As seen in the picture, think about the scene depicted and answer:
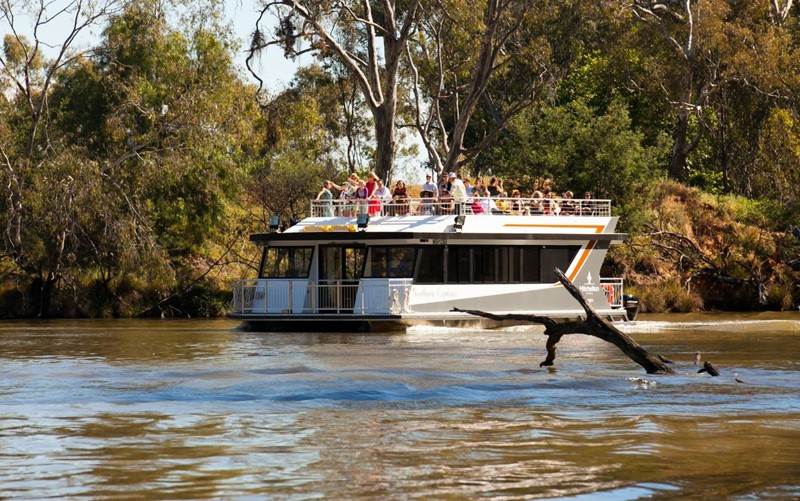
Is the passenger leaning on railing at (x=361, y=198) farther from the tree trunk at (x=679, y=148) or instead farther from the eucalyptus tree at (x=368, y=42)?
the tree trunk at (x=679, y=148)

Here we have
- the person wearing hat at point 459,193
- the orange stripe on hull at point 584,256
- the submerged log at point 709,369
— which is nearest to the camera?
the submerged log at point 709,369

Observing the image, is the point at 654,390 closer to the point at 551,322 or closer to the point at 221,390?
the point at 551,322

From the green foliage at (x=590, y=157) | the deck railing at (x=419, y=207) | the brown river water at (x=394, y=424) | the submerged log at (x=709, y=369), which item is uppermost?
the green foliage at (x=590, y=157)

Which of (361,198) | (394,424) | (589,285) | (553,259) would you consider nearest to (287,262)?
(361,198)

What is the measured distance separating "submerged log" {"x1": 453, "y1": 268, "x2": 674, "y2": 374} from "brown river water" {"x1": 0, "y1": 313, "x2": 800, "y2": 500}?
0.29m

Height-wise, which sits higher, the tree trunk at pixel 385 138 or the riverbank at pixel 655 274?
the tree trunk at pixel 385 138

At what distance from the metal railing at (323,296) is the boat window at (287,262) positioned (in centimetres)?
33

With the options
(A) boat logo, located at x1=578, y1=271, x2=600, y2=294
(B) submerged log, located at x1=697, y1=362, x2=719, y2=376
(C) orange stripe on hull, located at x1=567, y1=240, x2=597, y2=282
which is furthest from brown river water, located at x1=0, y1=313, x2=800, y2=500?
(A) boat logo, located at x1=578, y1=271, x2=600, y2=294

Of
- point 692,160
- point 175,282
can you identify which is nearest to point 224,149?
point 175,282

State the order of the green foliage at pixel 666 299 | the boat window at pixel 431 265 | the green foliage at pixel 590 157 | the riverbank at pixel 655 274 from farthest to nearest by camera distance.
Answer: the green foliage at pixel 590 157 < the green foliage at pixel 666 299 < the riverbank at pixel 655 274 < the boat window at pixel 431 265

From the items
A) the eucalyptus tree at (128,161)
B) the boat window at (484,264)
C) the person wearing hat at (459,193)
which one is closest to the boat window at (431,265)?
the boat window at (484,264)

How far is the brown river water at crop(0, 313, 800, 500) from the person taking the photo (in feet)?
36.8

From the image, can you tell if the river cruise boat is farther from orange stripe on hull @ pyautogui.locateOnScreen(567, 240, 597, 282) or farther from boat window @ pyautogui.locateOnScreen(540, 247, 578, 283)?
orange stripe on hull @ pyautogui.locateOnScreen(567, 240, 597, 282)

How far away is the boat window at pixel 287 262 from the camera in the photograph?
32.3 metres
